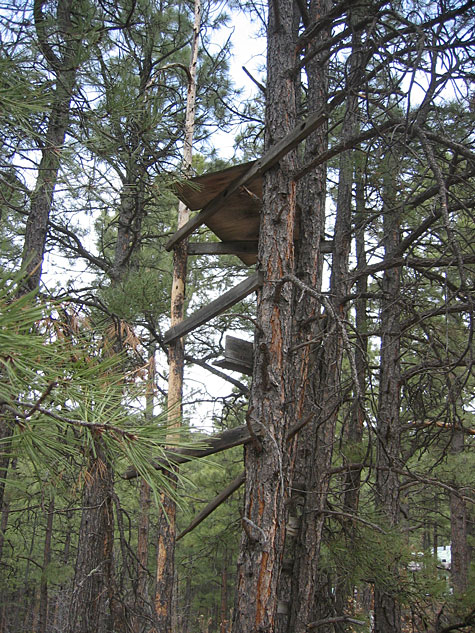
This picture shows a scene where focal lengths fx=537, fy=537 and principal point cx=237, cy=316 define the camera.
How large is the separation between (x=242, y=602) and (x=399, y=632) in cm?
328

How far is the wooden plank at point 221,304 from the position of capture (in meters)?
4.00

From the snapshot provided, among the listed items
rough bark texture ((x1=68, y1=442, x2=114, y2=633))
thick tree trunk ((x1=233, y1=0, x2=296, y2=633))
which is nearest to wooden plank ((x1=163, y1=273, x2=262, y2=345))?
thick tree trunk ((x1=233, y1=0, x2=296, y2=633))

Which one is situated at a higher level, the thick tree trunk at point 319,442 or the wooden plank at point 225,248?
the wooden plank at point 225,248

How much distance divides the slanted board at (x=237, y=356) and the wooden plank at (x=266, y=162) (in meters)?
1.33

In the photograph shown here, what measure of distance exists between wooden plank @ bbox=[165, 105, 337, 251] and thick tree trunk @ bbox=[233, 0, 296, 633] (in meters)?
0.11

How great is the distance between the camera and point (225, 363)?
13.9 feet

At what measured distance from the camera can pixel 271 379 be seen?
3.72 m

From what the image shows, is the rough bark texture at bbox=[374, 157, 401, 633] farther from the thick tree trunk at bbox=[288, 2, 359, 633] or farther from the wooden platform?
the wooden platform

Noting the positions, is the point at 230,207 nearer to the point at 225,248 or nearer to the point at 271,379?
the point at 225,248

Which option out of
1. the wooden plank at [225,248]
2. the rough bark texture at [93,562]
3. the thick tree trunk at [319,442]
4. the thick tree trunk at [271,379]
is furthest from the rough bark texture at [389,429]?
the rough bark texture at [93,562]

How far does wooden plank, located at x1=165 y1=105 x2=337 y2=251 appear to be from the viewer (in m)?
3.59

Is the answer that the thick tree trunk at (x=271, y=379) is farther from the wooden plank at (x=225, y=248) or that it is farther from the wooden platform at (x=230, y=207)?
the wooden plank at (x=225, y=248)

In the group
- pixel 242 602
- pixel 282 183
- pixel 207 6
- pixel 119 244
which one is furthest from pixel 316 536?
pixel 207 6

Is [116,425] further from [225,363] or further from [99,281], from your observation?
[99,281]
